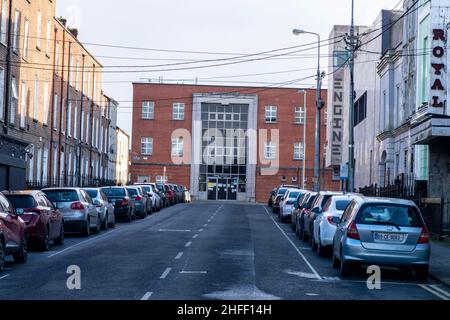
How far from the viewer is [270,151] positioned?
89.4 metres

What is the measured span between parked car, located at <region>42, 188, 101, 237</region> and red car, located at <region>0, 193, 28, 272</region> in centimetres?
828

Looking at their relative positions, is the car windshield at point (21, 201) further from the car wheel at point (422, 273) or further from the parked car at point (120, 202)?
the parked car at point (120, 202)

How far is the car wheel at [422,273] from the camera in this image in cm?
1727

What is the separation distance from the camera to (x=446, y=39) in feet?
105

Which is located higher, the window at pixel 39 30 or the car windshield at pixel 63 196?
the window at pixel 39 30

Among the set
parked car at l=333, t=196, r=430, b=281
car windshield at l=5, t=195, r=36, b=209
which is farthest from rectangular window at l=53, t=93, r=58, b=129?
parked car at l=333, t=196, r=430, b=281

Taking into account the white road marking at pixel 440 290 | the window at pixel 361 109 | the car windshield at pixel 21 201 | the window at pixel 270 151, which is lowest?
the white road marking at pixel 440 290

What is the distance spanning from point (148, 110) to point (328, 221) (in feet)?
227

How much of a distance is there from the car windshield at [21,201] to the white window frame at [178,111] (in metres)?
68.2

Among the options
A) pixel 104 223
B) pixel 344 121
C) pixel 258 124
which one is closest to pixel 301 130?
pixel 258 124

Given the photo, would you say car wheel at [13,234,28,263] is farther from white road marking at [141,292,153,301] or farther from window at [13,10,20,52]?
window at [13,10,20,52]

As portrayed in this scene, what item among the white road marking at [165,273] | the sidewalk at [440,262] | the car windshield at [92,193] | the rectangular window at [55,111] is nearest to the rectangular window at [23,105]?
the rectangular window at [55,111]

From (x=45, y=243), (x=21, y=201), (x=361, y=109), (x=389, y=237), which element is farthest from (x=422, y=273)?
(x=361, y=109)

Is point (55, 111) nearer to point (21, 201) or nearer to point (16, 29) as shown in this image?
point (16, 29)
